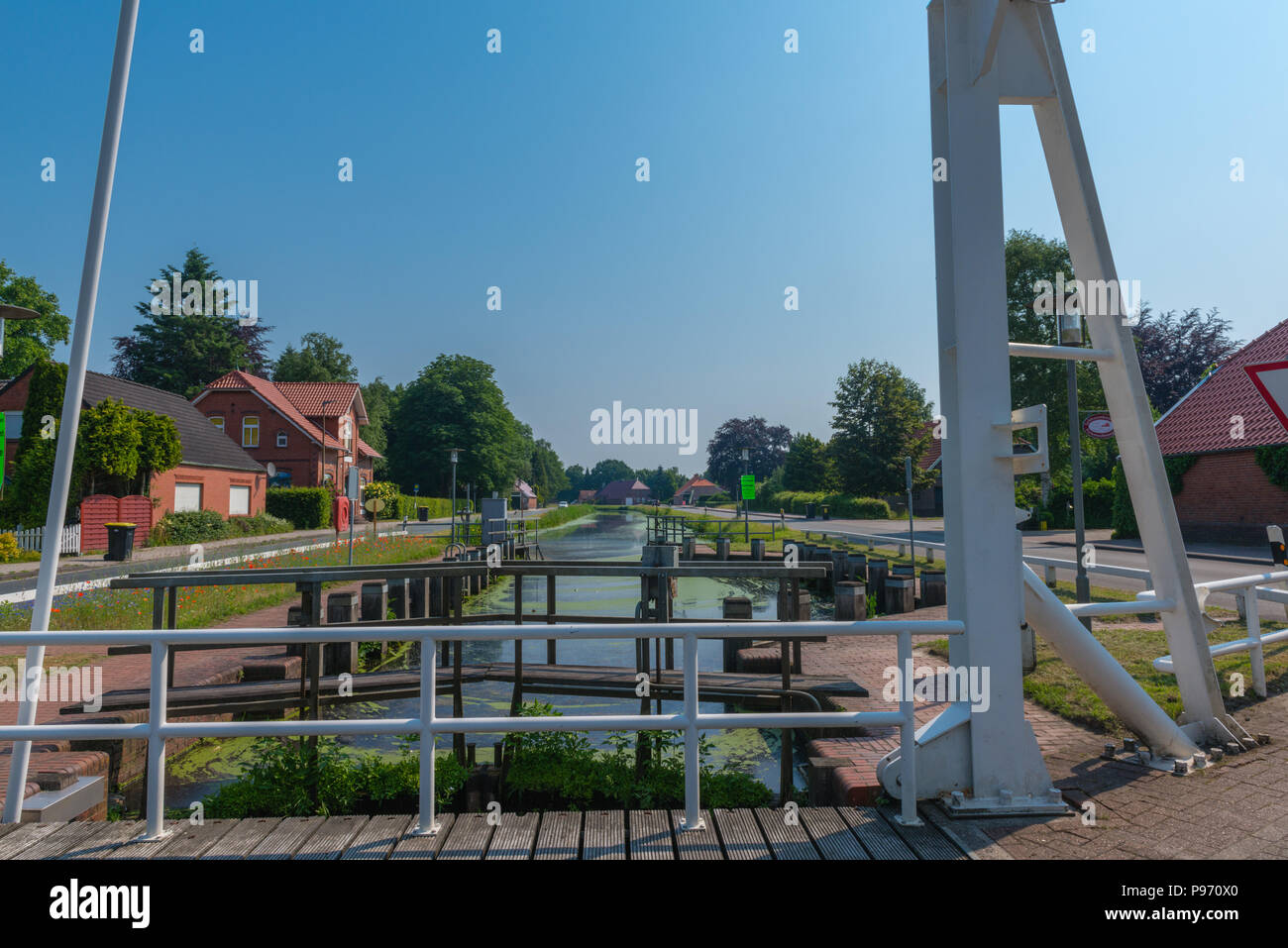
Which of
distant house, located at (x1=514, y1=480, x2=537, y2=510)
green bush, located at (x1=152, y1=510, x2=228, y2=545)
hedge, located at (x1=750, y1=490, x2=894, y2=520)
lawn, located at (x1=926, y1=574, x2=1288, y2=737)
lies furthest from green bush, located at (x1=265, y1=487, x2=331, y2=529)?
lawn, located at (x1=926, y1=574, x2=1288, y2=737)

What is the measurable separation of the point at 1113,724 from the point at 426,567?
5670 mm

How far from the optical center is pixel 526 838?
3.20 meters

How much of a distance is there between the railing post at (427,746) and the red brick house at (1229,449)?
24.6m

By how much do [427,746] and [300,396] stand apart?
176 ft

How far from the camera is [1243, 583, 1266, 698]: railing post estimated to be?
5.34 metres

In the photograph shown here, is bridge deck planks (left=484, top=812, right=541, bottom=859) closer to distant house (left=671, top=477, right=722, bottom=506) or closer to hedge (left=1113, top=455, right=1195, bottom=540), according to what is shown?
hedge (left=1113, top=455, right=1195, bottom=540)

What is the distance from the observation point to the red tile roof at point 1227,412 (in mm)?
20856

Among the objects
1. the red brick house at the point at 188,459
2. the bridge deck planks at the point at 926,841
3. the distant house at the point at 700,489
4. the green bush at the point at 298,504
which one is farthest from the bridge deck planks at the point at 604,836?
A: the distant house at the point at 700,489

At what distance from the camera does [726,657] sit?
28.3 ft

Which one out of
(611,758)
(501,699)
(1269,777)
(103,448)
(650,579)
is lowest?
(501,699)

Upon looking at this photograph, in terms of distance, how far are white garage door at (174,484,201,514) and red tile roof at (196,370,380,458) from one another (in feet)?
29.7

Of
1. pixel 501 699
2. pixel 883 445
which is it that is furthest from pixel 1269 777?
pixel 883 445

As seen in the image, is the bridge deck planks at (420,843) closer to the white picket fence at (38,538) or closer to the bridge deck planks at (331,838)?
the bridge deck planks at (331,838)
